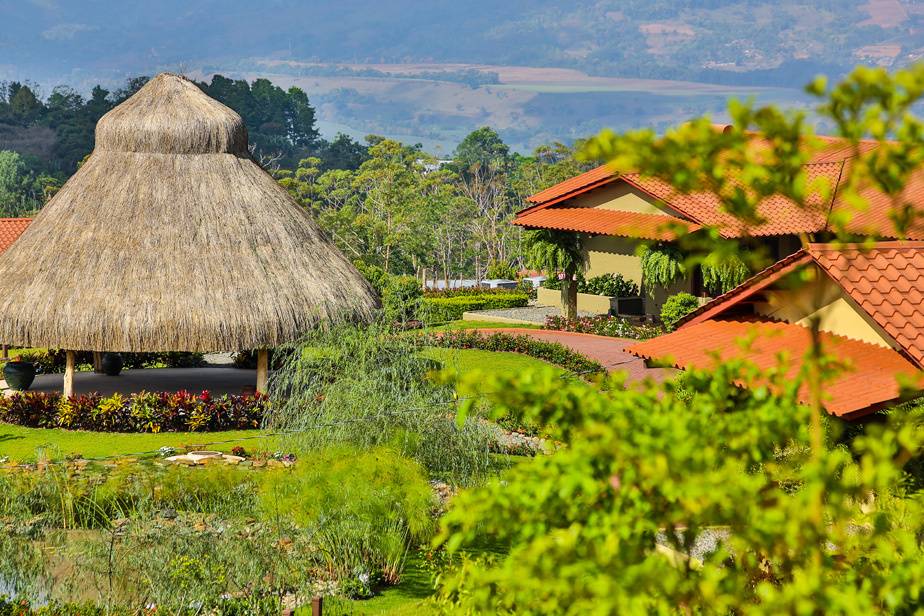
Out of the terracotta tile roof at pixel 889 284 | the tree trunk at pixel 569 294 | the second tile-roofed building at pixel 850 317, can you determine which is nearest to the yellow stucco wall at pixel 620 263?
the tree trunk at pixel 569 294

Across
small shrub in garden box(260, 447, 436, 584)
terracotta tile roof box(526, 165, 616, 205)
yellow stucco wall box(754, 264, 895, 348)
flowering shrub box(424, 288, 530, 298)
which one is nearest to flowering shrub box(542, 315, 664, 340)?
terracotta tile roof box(526, 165, 616, 205)

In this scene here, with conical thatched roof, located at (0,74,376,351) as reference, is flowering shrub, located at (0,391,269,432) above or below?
below

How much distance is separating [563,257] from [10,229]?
18072mm

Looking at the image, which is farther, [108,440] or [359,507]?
[108,440]

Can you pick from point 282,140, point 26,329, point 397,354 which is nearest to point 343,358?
point 397,354

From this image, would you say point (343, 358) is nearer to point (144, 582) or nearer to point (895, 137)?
point (144, 582)

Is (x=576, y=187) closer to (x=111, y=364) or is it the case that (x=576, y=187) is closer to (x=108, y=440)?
(x=111, y=364)

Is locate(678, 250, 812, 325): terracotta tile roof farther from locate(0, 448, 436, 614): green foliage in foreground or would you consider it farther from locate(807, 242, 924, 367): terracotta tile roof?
locate(0, 448, 436, 614): green foliage in foreground

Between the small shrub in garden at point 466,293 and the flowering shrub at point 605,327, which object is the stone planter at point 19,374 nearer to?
the flowering shrub at point 605,327

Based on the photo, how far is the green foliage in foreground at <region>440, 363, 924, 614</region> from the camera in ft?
18.5

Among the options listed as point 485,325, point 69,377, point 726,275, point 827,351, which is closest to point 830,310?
point 827,351

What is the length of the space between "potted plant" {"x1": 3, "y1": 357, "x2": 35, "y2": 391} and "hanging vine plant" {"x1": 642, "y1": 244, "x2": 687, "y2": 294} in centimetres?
1781

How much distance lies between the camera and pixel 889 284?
14.4 m

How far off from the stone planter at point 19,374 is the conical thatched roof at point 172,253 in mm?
2454
